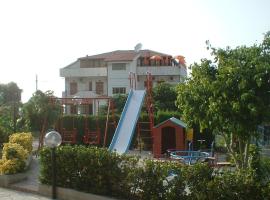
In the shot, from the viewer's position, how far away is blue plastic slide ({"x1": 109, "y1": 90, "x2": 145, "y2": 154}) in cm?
1748

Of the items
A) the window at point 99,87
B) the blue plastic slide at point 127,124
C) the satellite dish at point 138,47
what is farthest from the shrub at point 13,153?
the window at point 99,87

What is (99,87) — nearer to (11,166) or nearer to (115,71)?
(115,71)

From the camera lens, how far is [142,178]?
9461mm

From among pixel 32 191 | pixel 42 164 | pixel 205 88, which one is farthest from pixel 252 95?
pixel 32 191

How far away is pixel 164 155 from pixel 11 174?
8841mm

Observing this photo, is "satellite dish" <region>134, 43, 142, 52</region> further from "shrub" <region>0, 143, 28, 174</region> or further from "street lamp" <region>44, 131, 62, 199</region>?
"street lamp" <region>44, 131, 62, 199</region>

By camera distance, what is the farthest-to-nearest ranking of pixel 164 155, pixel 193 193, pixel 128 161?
1. pixel 164 155
2. pixel 128 161
3. pixel 193 193

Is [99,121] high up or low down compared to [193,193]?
up

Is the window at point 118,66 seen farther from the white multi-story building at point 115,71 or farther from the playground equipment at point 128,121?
the playground equipment at point 128,121

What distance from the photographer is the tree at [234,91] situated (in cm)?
883

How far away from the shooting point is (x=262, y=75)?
28.8ft

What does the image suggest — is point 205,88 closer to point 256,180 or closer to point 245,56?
point 245,56

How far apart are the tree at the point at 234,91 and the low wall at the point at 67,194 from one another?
9.12ft

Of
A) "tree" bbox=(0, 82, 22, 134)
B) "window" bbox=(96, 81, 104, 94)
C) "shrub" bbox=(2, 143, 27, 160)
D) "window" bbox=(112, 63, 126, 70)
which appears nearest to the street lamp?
"shrub" bbox=(2, 143, 27, 160)
